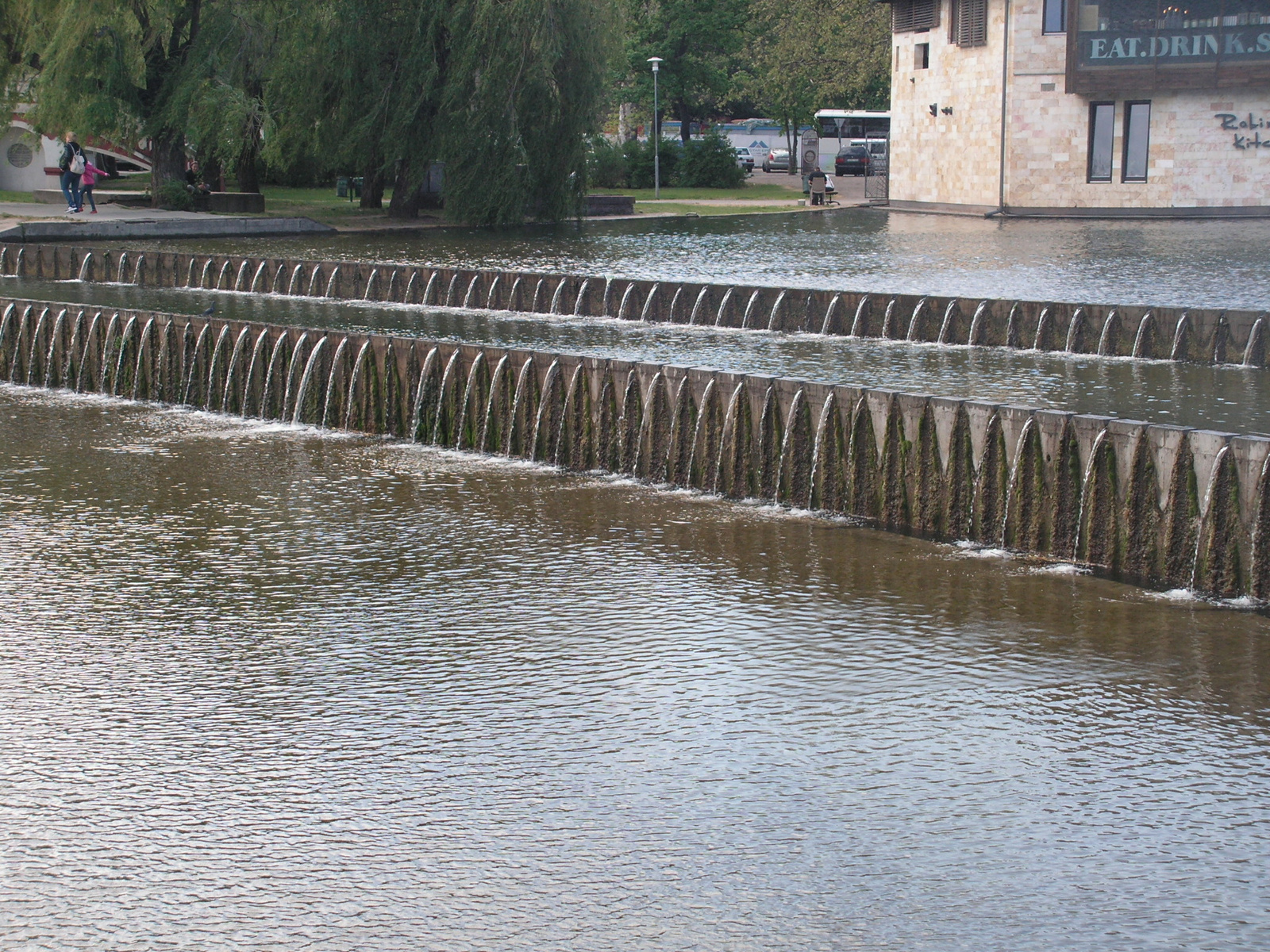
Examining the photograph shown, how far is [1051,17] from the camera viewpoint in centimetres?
4394

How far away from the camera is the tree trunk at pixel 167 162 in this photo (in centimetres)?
4109

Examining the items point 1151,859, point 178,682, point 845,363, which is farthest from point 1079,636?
point 845,363

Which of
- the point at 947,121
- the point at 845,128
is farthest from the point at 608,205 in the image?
the point at 845,128

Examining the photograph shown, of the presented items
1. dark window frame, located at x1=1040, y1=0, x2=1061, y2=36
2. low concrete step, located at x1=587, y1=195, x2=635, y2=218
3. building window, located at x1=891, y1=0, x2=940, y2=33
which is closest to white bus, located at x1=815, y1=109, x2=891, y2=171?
building window, located at x1=891, y1=0, x2=940, y2=33

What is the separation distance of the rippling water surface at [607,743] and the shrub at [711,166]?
51349 mm

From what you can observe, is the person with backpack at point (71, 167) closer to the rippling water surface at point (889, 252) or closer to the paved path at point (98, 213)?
the paved path at point (98, 213)

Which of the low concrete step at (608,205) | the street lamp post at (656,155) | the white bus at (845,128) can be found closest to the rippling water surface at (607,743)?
the low concrete step at (608,205)

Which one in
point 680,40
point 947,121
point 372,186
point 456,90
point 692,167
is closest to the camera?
point 456,90

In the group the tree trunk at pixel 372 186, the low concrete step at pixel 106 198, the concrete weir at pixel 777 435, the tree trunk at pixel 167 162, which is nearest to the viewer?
the concrete weir at pixel 777 435

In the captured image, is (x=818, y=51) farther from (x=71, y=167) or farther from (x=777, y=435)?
(x=777, y=435)

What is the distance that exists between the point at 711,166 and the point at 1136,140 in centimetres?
2067

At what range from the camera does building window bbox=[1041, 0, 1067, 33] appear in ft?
144

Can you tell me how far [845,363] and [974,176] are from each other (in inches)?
1203

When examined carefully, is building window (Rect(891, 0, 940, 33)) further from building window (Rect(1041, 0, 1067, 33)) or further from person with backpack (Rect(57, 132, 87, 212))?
person with backpack (Rect(57, 132, 87, 212))
